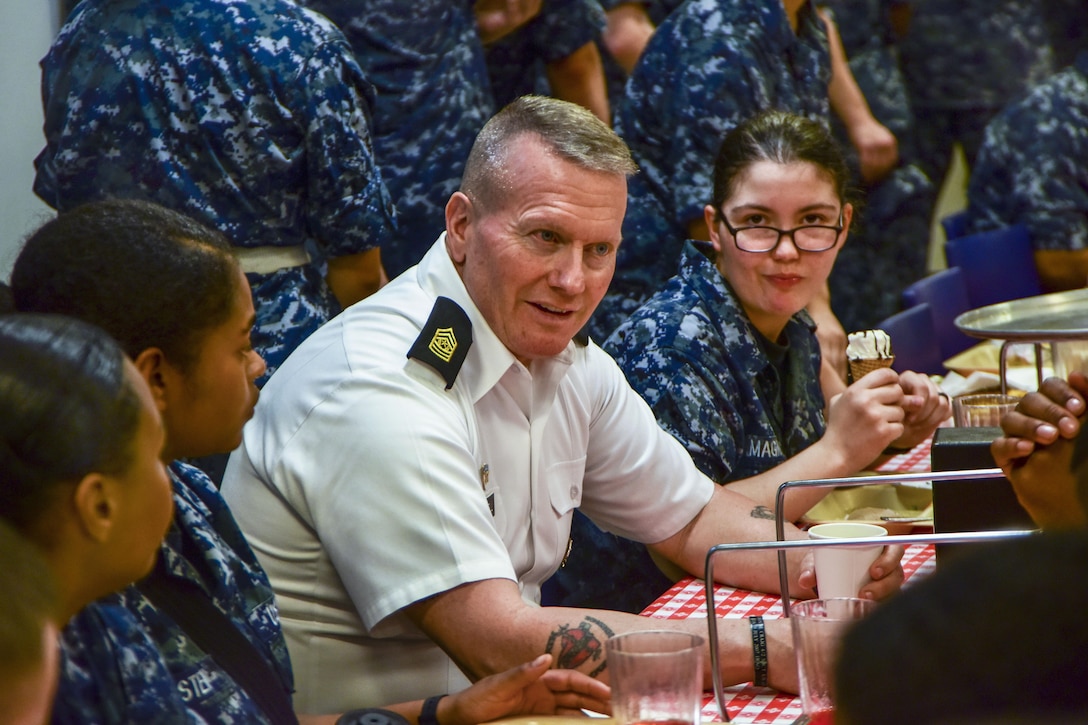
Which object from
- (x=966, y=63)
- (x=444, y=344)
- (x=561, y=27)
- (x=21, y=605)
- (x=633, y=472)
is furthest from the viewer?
(x=966, y=63)

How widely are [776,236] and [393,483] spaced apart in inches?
42.8

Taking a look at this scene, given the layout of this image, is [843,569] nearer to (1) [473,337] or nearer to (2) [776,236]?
(1) [473,337]

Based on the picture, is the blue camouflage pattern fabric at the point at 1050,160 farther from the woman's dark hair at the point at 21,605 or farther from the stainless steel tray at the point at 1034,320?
the woman's dark hair at the point at 21,605

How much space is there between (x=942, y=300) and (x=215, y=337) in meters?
2.67

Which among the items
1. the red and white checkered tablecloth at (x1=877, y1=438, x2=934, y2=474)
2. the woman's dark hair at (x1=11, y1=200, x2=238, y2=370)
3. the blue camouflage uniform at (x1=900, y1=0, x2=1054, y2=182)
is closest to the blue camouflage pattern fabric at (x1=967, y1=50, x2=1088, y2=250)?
the blue camouflage uniform at (x1=900, y1=0, x2=1054, y2=182)

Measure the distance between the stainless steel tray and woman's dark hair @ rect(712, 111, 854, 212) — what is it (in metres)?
0.35

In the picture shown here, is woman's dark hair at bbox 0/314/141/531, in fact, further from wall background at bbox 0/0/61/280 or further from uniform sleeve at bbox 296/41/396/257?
wall background at bbox 0/0/61/280

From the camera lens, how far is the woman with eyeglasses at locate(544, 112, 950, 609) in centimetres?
224

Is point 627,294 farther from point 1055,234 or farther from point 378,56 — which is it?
point 1055,234

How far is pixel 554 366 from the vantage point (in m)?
1.88

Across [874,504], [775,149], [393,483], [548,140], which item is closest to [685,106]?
[775,149]

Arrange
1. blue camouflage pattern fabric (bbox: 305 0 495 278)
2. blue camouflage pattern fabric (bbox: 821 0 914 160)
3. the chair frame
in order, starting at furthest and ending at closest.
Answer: blue camouflage pattern fabric (bbox: 821 0 914 160), blue camouflage pattern fabric (bbox: 305 0 495 278), the chair frame

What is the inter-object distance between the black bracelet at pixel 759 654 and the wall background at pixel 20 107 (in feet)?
6.17

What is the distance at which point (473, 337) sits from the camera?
1.77 meters
